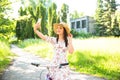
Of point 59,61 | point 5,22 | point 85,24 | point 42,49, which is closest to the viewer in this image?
point 59,61

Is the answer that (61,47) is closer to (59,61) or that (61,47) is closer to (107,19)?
(59,61)

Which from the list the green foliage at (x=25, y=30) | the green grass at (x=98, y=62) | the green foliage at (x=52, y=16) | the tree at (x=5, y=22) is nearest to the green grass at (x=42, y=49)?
the green grass at (x=98, y=62)

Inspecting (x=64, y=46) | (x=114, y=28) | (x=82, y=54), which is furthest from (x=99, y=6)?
(x=64, y=46)

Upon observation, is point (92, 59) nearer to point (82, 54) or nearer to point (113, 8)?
point (82, 54)

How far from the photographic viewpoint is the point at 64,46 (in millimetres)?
5820

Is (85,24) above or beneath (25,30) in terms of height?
beneath

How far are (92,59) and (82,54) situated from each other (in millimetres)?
1450

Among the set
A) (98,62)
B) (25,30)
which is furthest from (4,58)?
(25,30)

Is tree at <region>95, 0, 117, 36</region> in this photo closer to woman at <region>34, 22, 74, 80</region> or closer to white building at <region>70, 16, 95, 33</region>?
white building at <region>70, 16, 95, 33</region>

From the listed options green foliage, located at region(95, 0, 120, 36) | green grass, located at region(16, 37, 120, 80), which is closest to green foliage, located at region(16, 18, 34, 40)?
green foliage, located at region(95, 0, 120, 36)

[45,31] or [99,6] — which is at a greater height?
[99,6]

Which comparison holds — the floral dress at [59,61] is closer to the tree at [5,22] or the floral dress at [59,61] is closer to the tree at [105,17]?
the tree at [5,22]

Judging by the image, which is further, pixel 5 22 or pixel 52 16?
pixel 52 16

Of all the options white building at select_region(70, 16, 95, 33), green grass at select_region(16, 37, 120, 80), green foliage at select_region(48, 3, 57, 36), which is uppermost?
green foliage at select_region(48, 3, 57, 36)
